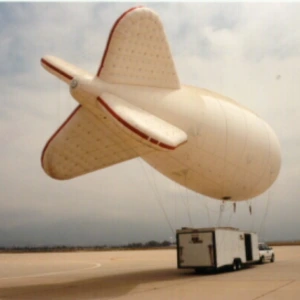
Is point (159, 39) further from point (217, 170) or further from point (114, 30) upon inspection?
point (217, 170)

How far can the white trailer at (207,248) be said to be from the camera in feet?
68.6

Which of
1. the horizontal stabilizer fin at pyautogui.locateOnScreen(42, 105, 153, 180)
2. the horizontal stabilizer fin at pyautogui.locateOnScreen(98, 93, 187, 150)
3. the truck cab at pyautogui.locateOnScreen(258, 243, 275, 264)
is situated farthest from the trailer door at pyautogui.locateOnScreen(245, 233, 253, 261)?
the horizontal stabilizer fin at pyautogui.locateOnScreen(98, 93, 187, 150)

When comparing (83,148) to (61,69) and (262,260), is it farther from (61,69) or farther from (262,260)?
(262,260)

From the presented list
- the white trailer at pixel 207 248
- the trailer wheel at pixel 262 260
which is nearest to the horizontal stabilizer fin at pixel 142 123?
the white trailer at pixel 207 248

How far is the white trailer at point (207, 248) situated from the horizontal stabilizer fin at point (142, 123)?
26.4 ft

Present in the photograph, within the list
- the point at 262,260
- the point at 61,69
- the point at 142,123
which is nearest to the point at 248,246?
Answer: the point at 262,260

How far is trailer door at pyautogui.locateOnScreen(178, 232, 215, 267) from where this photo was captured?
2091 centimetres

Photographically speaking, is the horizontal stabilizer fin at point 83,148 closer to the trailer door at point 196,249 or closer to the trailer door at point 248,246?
the trailer door at point 196,249

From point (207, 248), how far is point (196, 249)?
62cm

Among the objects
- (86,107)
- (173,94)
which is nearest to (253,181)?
(173,94)

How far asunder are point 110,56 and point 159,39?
2201 millimetres

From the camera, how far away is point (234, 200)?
2245cm

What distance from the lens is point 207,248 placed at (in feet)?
68.8

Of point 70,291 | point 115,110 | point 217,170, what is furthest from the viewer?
point 217,170
